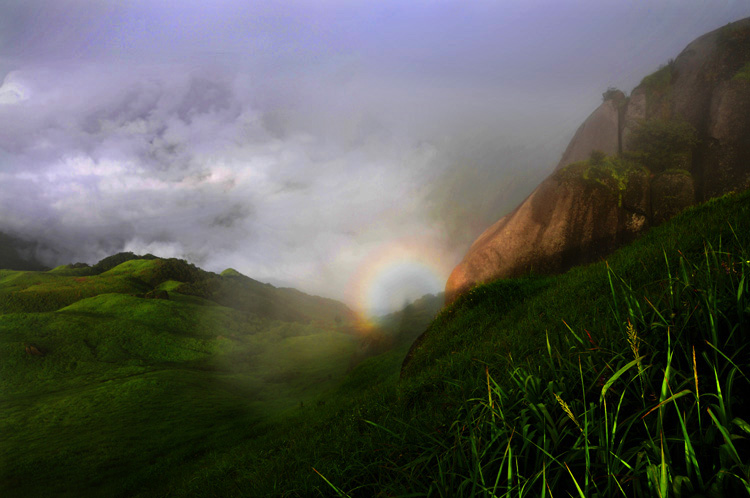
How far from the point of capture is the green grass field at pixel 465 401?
7.57ft

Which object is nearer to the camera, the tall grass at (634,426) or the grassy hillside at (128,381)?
the tall grass at (634,426)

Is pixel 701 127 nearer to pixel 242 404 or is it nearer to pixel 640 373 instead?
pixel 640 373

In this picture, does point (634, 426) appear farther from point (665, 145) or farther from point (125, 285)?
point (125, 285)

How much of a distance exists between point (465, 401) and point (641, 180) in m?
23.6

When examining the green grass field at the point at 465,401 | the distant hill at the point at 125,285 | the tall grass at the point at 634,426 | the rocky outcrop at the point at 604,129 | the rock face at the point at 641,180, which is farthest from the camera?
the distant hill at the point at 125,285

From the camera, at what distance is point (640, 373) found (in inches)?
99.5

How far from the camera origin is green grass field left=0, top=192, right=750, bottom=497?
231 centimetres

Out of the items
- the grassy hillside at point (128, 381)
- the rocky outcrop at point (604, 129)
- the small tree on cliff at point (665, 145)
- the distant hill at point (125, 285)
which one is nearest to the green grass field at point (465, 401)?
the grassy hillside at point (128, 381)

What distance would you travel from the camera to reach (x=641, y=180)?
19891 millimetres

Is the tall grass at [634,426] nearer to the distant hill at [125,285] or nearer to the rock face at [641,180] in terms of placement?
the rock face at [641,180]

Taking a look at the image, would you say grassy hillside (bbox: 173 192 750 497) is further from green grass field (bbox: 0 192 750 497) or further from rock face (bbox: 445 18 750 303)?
rock face (bbox: 445 18 750 303)

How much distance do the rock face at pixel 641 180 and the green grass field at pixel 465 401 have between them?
7079mm

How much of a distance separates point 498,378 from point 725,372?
2.40m

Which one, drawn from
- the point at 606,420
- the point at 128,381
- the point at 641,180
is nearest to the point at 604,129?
the point at 641,180
